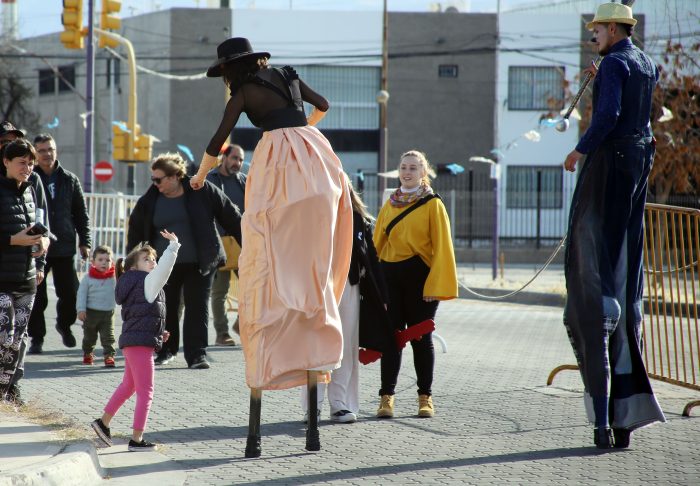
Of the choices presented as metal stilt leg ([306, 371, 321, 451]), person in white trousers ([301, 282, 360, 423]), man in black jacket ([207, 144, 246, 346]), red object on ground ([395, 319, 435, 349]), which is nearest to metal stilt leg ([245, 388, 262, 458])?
metal stilt leg ([306, 371, 321, 451])

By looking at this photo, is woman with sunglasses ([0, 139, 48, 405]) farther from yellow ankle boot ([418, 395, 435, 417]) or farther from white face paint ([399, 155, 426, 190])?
yellow ankle boot ([418, 395, 435, 417])

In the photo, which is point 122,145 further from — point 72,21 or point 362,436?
point 362,436

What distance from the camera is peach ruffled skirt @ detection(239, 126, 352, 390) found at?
6.20 m

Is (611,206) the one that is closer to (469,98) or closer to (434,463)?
(434,463)

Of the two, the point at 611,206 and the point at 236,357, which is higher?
the point at 611,206

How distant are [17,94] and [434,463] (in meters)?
46.7

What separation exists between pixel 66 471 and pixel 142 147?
2127cm

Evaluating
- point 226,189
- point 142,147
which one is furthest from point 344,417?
point 142,147

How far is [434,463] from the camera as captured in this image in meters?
6.16

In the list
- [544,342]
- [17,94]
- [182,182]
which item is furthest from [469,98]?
[182,182]

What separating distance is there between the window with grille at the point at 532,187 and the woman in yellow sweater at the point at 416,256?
27.6m

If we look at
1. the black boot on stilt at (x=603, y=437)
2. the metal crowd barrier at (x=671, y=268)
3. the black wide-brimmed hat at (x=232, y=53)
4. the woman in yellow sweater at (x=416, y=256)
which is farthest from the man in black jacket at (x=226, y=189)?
the black boot on stilt at (x=603, y=437)

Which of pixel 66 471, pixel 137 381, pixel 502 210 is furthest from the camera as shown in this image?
pixel 502 210

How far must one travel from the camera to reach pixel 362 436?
6941 mm
